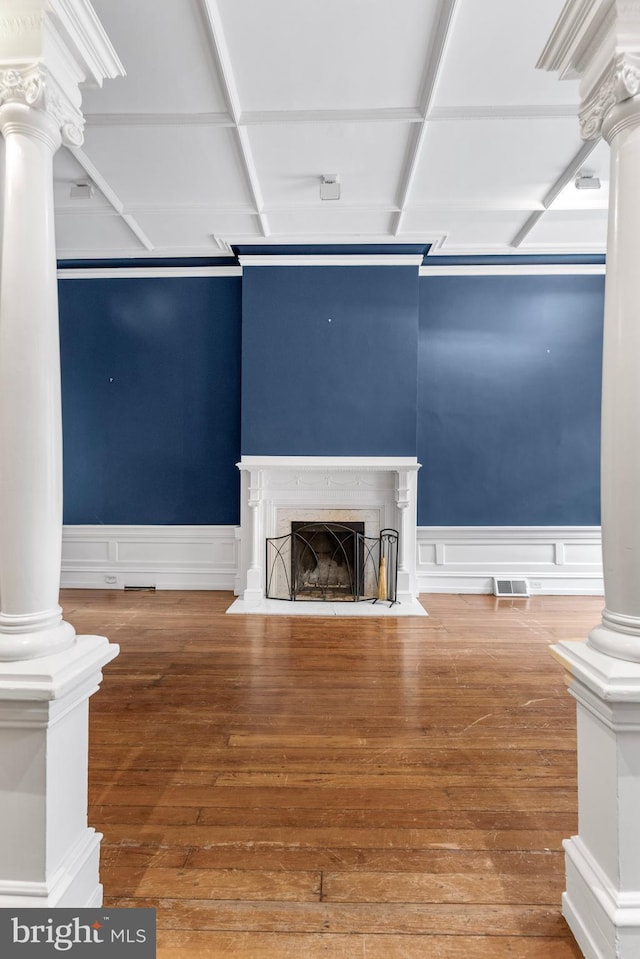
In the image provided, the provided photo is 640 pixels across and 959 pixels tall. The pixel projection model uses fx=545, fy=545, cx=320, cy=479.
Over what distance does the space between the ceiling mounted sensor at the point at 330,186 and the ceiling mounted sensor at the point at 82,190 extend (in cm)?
168

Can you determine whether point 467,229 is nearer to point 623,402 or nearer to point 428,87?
point 428,87

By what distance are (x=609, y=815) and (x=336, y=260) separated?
4820 mm

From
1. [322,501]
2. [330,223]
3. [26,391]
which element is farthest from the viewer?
[322,501]

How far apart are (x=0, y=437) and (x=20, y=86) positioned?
0.95 meters

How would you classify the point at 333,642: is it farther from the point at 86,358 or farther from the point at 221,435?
the point at 86,358

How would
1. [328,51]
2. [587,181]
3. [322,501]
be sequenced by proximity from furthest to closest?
[322,501] < [587,181] < [328,51]

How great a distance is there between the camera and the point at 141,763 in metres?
2.29

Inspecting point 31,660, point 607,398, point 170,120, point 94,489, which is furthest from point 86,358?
point 607,398

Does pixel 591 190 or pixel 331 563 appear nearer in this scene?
pixel 591 190

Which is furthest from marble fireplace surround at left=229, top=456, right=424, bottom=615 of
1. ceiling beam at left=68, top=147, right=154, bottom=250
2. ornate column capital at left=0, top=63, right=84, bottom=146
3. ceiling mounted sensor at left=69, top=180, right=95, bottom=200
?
ornate column capital at left=0, top=63, right=84, bottom=146

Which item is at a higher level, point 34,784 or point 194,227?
point 194,227

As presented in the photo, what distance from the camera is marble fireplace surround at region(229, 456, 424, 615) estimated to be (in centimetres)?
511

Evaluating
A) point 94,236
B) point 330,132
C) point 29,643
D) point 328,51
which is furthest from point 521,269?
point 29,643

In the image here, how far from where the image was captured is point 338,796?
81.5 inches
